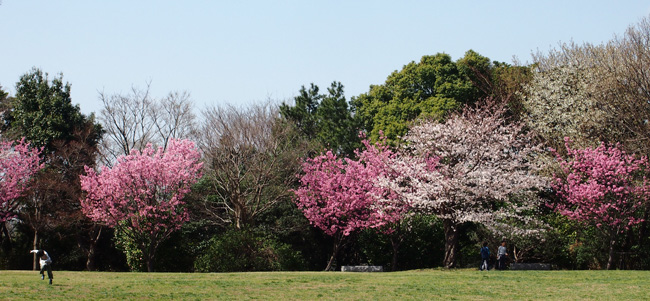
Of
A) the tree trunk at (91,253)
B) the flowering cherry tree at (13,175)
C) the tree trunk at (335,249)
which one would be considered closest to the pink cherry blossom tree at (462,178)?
the tree trunk at (335,249)

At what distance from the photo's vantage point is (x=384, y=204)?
30859 mm

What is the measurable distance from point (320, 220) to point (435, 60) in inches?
681

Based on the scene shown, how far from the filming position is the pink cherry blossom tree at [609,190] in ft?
91.7

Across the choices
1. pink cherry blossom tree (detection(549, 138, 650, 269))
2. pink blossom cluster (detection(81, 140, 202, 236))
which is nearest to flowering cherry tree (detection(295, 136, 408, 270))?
pink blossom cluster (detection(81, 140, 202, 236))

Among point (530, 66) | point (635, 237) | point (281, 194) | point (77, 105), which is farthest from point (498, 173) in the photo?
point (77, 105)

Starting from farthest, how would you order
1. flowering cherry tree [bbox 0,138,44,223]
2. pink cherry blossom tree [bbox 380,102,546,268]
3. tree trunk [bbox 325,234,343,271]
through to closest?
tree trunk [bbox 325,234,343,271] → flowering cherry tree [bbox 0,138,44,223] → pink cherry blossom tree [bbox 380,102,546,268]

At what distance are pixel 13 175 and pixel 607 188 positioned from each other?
28065mm

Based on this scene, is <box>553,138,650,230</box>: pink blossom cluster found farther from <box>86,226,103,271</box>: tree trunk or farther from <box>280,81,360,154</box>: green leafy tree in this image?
<box>86,226,103,271</box>: tree trunk

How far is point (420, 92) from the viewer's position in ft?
148

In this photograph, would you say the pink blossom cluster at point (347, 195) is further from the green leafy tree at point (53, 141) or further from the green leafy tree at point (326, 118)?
the green leafy tree at point (53, 141)

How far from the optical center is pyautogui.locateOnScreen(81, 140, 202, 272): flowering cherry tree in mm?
30391

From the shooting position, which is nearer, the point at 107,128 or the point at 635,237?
the point at 635,237

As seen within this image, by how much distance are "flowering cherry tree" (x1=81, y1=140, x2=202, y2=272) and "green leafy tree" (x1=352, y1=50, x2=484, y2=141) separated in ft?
50.7

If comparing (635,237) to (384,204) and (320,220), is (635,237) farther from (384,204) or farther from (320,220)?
(320,220)
